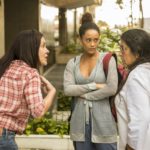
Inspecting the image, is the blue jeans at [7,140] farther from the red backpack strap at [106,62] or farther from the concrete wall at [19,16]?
the concrete wall at [19,16]

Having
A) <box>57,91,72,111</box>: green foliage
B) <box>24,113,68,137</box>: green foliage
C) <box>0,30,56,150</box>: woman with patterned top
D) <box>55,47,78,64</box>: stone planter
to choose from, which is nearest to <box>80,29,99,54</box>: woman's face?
<box>0,30,56,150</box>: woman with patterned top

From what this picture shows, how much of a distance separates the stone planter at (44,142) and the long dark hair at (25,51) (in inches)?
139

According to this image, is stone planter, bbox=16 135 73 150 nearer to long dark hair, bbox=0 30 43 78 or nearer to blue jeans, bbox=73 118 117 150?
blue jeans, bbox=73 118 117 150

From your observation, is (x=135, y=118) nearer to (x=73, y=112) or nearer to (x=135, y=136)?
(x=135, y=136)

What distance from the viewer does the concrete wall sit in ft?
44.9

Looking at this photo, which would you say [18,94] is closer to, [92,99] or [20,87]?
[20,87]

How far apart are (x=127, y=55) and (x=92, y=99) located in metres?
1.22

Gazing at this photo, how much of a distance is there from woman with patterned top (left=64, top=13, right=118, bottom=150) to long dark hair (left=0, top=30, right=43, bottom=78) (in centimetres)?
96

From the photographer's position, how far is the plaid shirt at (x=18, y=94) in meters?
3.52

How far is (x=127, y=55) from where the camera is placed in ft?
11.0

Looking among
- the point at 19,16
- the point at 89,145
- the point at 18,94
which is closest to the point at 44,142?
the point at 89,145

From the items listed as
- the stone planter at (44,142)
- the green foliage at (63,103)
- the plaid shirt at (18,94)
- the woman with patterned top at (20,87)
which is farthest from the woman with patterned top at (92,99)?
the green foliage at (63,103)

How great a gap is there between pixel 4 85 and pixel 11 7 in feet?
34.6

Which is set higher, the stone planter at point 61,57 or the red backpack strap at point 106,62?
the red backpack strap at point 106,62
